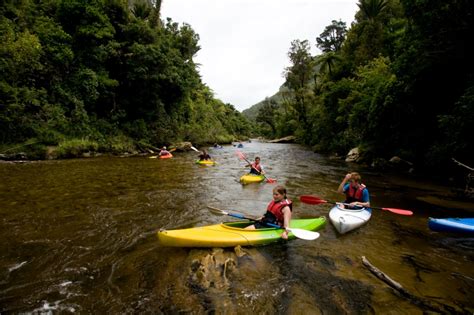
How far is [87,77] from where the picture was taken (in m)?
18.2

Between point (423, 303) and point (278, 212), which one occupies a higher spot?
point (278, 212)

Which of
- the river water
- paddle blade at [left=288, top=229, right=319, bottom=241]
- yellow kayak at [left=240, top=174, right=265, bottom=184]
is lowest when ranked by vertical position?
the river water

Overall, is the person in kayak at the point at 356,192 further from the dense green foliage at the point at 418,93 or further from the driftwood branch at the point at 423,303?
the dense green foliage at the point at 418,93

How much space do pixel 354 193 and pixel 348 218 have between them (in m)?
0.98

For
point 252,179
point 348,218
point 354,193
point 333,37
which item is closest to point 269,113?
point 333,37

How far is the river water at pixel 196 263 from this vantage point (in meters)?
3.19

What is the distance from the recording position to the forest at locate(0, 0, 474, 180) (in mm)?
9562

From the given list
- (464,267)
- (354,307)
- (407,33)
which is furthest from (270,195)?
(407,33)

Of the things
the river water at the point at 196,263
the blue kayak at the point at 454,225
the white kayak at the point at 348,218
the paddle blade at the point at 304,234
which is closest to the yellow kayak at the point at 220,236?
the river water at the point at 196,263

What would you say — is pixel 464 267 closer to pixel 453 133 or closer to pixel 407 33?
pixel 453 133

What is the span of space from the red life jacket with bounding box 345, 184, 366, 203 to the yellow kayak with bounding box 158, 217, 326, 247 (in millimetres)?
2298

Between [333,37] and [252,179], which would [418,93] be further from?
[333,37]

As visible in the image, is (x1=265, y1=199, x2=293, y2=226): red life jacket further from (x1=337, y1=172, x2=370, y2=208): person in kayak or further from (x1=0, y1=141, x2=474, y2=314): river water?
(x1=337, y1=172, x2=370, y2=208): person in kayak

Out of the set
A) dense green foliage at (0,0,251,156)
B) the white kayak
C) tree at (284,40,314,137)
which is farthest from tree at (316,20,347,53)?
the white kayak
